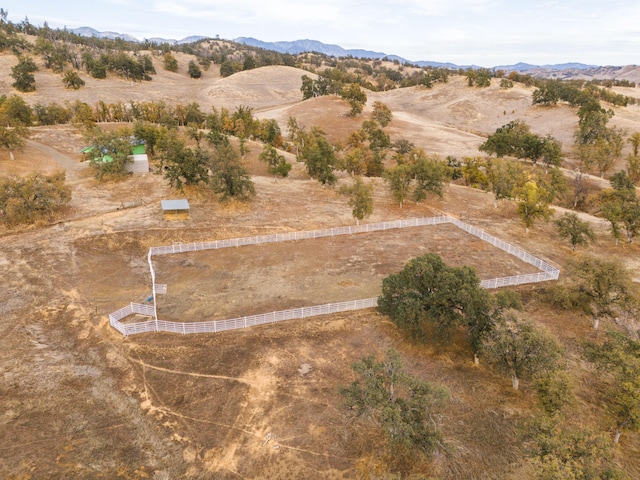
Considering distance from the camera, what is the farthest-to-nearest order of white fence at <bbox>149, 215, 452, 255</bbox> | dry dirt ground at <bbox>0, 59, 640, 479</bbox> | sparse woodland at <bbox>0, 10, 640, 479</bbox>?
white fence at <bbox>149, 215, 452, 255</bbox>, dry dirt ground at <bbox>0, 59, 640, 479</bbox>, sparse woodland at <bbox>0, 10, 640, 479</bbox>

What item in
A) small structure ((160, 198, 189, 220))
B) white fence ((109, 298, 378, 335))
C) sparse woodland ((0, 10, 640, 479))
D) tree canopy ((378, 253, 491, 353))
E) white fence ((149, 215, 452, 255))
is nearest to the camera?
sparse woodland ((0, 10, 640, 479))

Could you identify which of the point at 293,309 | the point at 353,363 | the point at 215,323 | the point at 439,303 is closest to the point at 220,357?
the point at 215,323

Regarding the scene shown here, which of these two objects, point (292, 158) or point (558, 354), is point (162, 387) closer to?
point (558, 354)

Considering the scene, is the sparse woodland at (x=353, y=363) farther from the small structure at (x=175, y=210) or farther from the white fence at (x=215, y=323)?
the small structure at (x=175, y=210)

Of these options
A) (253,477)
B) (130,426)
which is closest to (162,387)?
(130,426)

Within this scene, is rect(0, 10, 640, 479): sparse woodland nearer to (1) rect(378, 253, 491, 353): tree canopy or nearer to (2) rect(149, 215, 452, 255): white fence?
(1) rect(378, 253, 491, 353): tree canopy

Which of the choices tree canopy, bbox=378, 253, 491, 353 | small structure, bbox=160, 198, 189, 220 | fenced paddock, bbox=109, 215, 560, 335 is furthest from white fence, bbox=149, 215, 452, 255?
tree canopy, bbox=378, 253, 491, 353
